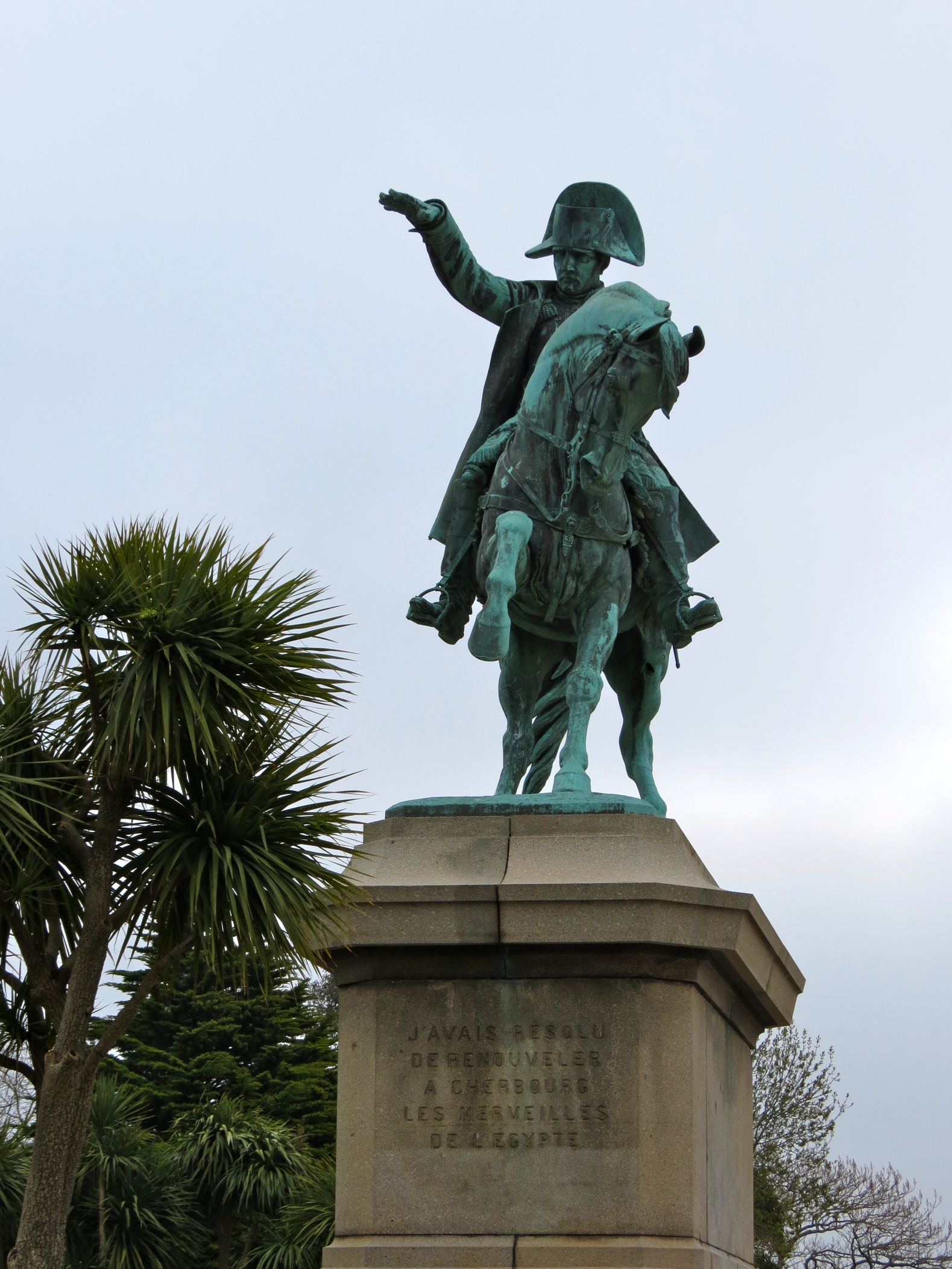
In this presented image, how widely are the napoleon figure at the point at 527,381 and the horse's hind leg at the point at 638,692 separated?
0.44ft

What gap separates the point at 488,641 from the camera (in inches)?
332

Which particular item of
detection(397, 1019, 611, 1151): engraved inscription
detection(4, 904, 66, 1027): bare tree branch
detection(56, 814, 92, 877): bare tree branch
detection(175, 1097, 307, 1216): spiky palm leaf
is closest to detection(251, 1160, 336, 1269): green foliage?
detection(175, 1097, 307, 1216): spiky palm leaf

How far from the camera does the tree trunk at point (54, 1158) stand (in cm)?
1264

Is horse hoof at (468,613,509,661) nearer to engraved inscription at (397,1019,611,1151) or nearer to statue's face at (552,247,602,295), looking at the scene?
engraved inscription at (397,1019,611,1151)

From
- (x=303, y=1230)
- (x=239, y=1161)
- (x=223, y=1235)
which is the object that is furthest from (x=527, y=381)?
(x=239, y=1161)

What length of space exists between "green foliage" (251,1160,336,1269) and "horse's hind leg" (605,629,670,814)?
1406 centimetres

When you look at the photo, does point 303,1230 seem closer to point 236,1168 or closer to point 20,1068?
point 236,1168

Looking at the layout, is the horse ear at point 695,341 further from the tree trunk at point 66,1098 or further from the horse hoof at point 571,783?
the tree trunk at point 66,1098

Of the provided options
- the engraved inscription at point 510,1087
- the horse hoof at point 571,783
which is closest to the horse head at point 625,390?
the horse hoof at point 571,783

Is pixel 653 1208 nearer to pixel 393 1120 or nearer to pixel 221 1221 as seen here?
pixel 393 1120

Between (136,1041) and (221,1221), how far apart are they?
10.4 meters

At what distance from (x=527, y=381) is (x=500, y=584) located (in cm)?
170

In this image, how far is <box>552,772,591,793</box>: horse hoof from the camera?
28.0 feet

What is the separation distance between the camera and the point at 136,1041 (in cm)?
3553
